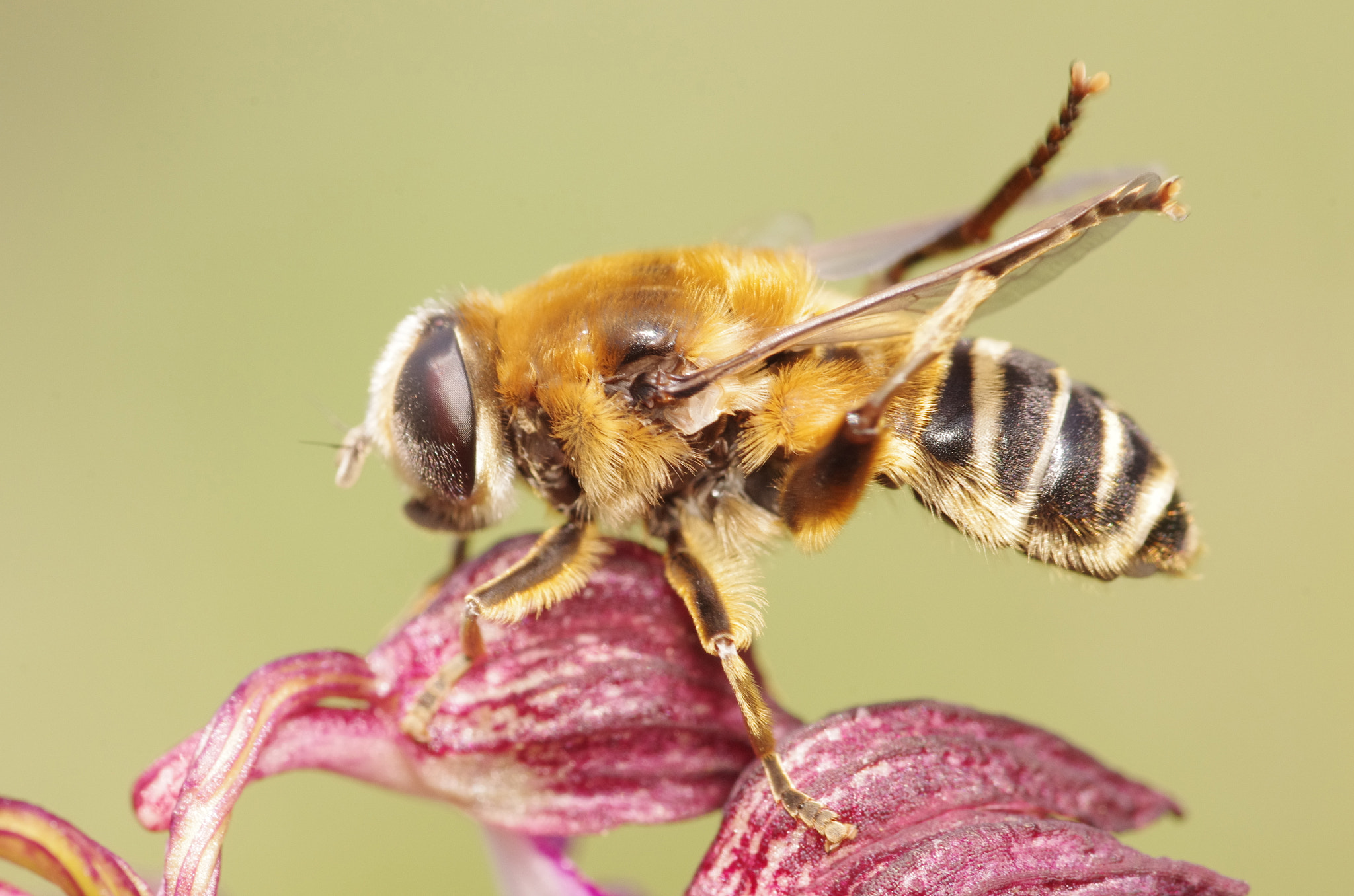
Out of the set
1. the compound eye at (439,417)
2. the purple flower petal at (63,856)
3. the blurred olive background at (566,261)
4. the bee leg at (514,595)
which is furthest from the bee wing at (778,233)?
the blurred olive background at (566,261)

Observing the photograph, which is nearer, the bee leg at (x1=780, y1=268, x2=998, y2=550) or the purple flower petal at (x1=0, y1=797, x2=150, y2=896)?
the purple flower petal at (x1=0, y1=797, x2=150, y2=896)

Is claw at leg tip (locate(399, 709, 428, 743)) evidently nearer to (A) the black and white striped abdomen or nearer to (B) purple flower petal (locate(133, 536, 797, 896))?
(B) purple flower petal (locate(133, 536, 797, 896))

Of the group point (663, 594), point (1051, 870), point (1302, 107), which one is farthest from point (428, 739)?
point (1302, 107)

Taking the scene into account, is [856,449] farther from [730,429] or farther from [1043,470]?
[1043,470]

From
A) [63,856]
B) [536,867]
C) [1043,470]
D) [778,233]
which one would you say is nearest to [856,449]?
[1043,470]

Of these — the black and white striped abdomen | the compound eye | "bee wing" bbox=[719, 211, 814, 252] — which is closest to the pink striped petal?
the compound eye

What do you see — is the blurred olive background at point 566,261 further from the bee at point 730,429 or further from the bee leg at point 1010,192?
the bee at point 730,429
